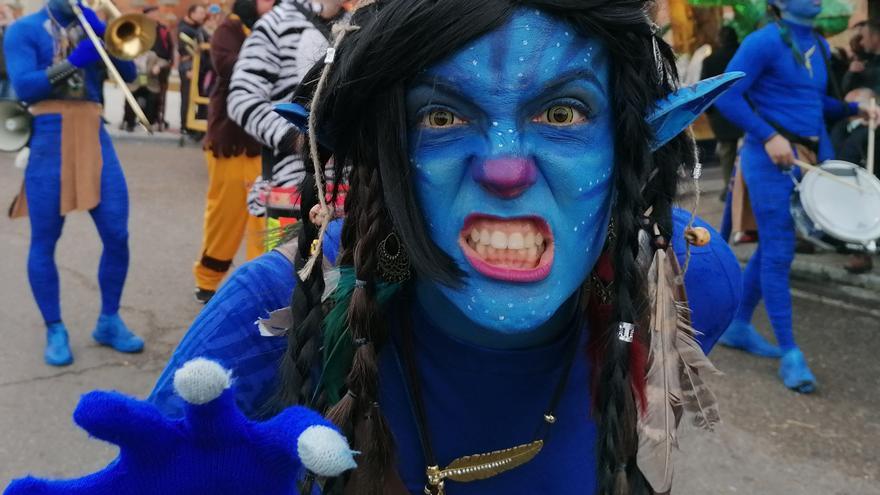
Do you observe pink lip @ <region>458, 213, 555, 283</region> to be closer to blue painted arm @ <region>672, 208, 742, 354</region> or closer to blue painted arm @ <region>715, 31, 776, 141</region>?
blue painted arm @ <region>672, 208, 742, 354</region>

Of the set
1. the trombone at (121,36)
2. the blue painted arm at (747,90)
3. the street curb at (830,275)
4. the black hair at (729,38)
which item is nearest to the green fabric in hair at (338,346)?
the trombone at (121,36)

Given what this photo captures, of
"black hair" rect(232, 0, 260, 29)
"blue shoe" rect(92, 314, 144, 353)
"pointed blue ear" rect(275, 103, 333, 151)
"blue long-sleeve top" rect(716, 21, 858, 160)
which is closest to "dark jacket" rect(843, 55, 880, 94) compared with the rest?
"blue long-sleeve top" rect(716, 21, 858, 160)

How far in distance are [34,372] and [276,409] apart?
317 cm

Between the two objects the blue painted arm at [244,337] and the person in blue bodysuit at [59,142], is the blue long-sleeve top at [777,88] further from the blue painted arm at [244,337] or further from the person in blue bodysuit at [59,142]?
the blue painted arm at [244,337]

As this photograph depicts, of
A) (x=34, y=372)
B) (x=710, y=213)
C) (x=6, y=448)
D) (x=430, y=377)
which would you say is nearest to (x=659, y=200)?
(x=430, y=377)

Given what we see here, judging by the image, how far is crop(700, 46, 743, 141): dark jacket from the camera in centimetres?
655

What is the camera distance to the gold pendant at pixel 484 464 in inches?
55.4

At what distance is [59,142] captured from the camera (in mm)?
3975

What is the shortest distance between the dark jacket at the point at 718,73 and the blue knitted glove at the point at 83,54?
427 cm

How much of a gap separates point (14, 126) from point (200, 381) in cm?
374

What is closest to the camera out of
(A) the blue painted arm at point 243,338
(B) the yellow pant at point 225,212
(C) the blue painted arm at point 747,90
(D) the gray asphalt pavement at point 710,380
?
(A) the blue painted arm at point 243,338

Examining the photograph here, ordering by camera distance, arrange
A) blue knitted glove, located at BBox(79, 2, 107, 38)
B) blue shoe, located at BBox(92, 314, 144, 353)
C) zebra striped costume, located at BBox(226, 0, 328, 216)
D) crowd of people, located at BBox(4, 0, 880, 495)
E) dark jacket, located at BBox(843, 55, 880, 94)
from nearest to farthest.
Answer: crowd of people, located at BBox(4, 0, 880, 495) < zebra striped costume, located at BBox(226, 0, 328, 216) < blue knitted glove, located at BBox(79, 2, 107, 38) < blue shoe, located at BBox(92, 314, 144, 353) < dark jacket, located at BBox(843, 55, 880, 94)

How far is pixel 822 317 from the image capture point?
213 inches

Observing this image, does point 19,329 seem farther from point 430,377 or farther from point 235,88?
point 430,377
